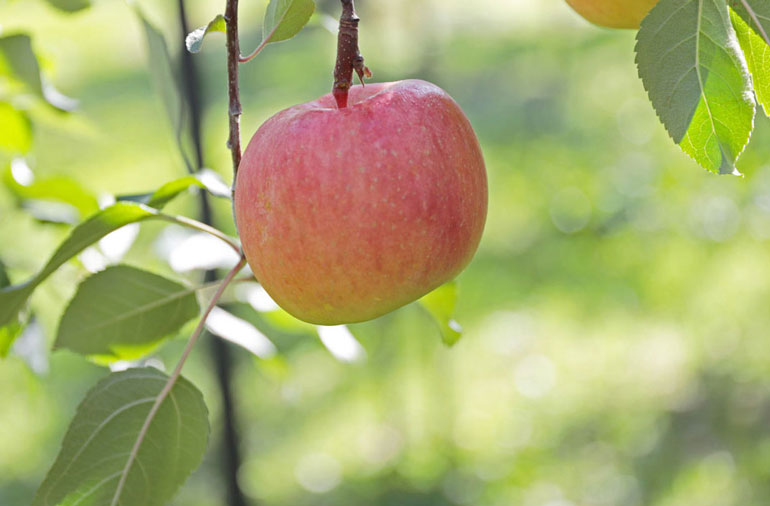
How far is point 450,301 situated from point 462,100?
254cm

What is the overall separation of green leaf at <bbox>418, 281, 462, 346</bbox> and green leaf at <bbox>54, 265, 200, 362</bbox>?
0.19m

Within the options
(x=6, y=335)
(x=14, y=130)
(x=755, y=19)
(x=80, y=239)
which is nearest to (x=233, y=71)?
(x=80, y=239)

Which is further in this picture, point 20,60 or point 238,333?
point 238,333

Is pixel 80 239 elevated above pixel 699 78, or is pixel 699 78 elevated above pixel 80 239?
pixel 699 78

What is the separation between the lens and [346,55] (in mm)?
454

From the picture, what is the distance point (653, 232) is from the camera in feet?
7.83

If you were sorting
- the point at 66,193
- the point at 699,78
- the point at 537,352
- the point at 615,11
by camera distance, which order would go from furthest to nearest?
the point at 537,352 → the point at 66,193 → the point at 615,11 → the point at 699,78

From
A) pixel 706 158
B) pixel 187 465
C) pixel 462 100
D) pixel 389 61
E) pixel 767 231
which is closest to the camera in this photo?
pixel 706 158

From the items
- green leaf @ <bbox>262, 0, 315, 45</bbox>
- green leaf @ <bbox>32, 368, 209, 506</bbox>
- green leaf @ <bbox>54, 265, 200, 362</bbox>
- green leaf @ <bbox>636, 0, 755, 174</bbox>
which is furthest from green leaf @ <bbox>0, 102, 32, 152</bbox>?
green leaf @ <bbox>636, 0, 755, 174</bbox>

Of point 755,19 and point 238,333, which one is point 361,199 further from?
point 238,333

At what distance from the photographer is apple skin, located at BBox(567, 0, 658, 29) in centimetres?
54

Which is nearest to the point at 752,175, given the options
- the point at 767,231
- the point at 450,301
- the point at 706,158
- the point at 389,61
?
the point at 767,231

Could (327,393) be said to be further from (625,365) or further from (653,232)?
(653,232)

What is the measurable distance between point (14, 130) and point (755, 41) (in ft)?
2.42
